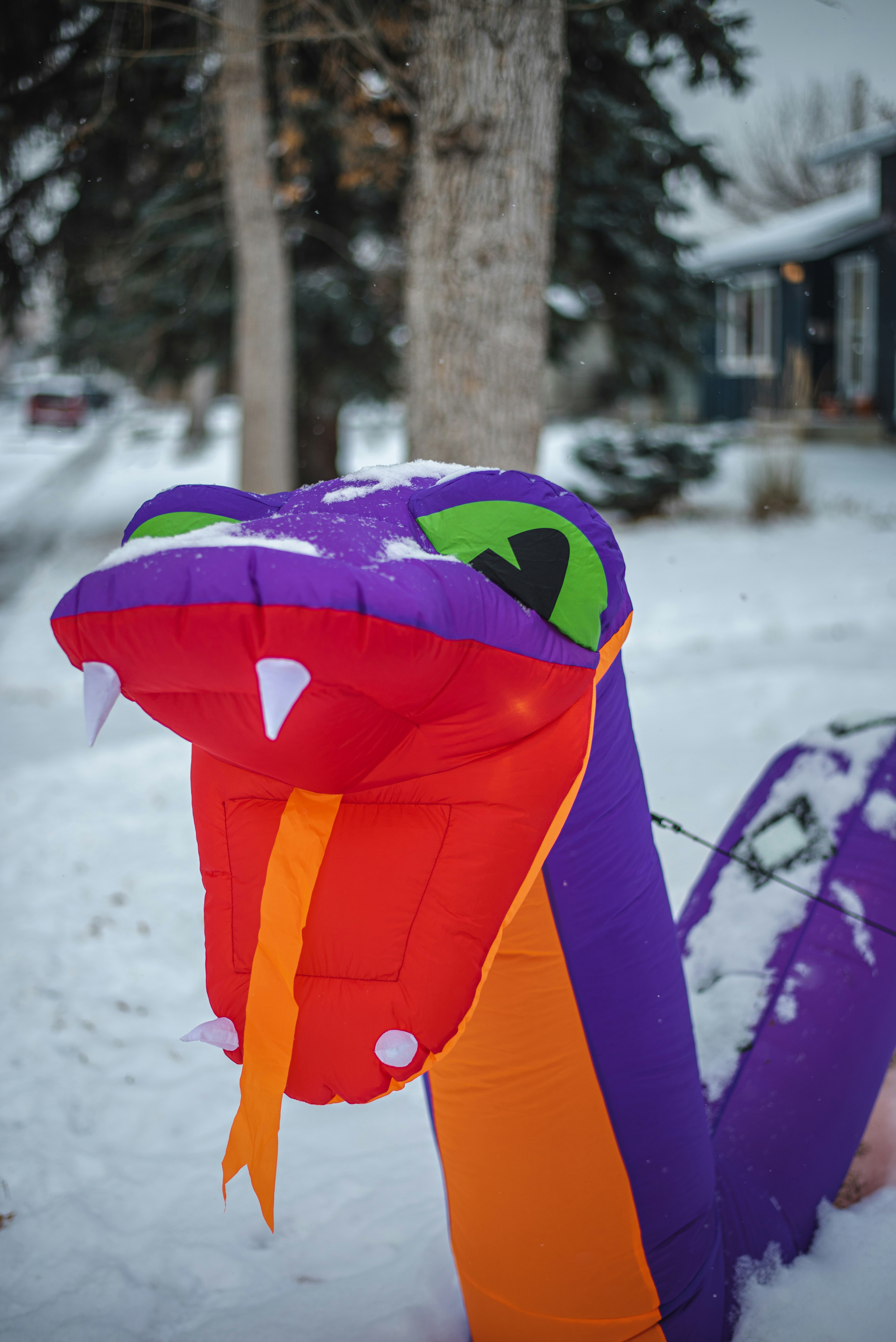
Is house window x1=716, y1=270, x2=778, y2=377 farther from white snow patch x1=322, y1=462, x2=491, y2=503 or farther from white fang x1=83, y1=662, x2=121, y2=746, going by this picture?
white fang x1=83, y1=662, x2=121, y2=746

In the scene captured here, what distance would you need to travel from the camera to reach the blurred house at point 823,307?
16609 millimetres

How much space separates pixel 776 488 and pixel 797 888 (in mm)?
9654

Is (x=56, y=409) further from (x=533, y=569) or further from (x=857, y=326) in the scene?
(x=533, y=569)

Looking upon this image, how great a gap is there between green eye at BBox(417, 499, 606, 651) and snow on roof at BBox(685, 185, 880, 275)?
17032 millimetres

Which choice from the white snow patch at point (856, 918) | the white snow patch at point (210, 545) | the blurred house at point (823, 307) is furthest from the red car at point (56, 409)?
the white snow patch at point (210, 545)

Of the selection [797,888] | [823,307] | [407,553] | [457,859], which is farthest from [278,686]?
[823,307]

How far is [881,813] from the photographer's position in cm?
244

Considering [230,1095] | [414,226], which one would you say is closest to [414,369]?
[414,226]

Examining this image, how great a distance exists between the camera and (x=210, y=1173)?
252 cm

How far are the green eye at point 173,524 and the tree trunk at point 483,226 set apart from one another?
2265 millimetres

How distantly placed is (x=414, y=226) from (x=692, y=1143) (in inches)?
130

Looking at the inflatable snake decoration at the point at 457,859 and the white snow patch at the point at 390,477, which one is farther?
the white snow patch at the point at 390,477

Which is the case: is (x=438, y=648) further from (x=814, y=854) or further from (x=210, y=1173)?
(x=210, y=1173)

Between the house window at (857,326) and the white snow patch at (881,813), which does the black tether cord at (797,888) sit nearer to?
the white snow patch at (881,813)
